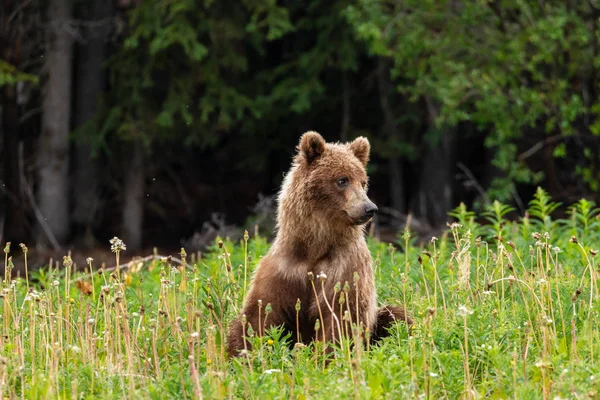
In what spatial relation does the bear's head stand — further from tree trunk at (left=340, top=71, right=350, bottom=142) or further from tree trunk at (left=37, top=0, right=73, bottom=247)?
tree trunk at (left=37, top=0, right=73, bottom=247)

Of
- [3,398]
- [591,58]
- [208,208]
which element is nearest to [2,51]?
[208,208]

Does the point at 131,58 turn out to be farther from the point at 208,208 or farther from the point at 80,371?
the point at 80,371

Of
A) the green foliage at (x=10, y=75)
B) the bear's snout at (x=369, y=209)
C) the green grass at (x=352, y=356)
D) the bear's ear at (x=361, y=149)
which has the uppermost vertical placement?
the green foliage at (x=10, y=75)

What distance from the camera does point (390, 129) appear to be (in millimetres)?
18281

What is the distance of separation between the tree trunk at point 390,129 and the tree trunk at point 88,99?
17.3 feet

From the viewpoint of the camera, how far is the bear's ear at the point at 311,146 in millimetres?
6785

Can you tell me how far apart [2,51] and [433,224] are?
8.27 meters

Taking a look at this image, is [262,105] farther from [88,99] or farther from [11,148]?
[11,148]

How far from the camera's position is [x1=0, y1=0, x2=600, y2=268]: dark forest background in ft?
48.3

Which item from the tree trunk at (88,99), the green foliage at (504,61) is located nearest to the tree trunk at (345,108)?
the green foliage at (504,61)

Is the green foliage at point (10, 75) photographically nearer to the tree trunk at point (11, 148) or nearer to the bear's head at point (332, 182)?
the tree trunk at point (11, 148)

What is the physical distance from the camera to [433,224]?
60.0 ft

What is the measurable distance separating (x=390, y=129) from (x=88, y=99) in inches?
230

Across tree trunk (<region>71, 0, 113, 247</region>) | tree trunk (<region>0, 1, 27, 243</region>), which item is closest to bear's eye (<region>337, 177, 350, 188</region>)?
tree trunk (<region>0, 1, 27, 243</region>)
